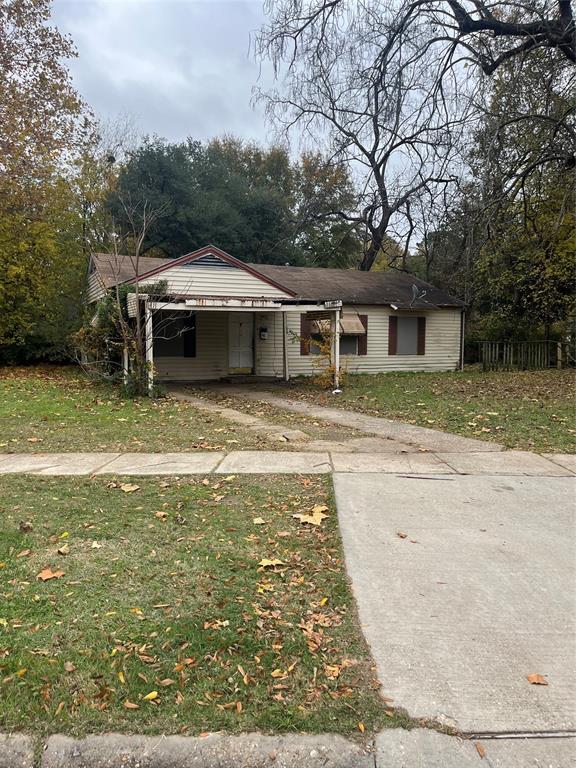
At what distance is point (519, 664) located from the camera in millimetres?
2480

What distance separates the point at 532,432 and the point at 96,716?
24.2 feet

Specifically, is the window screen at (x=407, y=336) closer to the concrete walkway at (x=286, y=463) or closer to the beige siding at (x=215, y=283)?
the beige siding at (x=215, y=283)

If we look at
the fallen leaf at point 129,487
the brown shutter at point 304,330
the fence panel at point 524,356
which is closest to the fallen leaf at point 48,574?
the fallen leaf at point 129,487

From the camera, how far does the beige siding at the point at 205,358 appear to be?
17.7 meters

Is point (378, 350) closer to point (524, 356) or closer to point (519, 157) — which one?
point (524, 356)

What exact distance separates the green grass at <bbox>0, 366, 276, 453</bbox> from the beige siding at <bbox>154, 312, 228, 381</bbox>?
Result: 4149mm

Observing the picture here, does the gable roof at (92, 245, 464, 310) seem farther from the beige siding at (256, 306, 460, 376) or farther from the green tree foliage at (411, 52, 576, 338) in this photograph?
the green tree foliage at (411, 52, 576, 338)

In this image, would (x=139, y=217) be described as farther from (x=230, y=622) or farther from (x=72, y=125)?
(x=230, y=622)

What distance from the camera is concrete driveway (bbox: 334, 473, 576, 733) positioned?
2.25 meters

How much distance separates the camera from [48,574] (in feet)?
10.8

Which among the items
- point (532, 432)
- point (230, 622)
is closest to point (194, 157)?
point (532, 432)

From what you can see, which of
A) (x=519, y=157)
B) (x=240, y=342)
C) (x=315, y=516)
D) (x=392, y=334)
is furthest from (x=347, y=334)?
(x=315, y=516)

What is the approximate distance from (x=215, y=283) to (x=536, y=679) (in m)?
13.8

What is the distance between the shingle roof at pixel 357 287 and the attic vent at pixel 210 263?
3.75m
